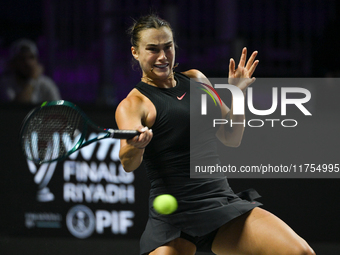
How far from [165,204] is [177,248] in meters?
0.19

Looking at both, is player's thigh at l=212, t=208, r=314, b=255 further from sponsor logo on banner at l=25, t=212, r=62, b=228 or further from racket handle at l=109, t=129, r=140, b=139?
sponsor logo on banner at l=25, t=212, r=62, b=228

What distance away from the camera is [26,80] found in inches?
155

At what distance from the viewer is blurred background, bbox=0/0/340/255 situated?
323 cm

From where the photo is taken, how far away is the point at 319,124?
3.25m

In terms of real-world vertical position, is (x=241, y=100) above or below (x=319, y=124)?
above

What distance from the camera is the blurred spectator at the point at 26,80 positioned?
3867mm

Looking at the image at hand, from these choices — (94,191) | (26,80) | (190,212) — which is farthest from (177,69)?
(190,212)

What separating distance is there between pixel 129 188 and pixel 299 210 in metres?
1.19

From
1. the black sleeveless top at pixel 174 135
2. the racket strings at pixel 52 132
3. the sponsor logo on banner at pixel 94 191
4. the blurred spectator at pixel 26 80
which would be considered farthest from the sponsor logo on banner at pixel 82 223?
the black sleeveless top at pixel 174 135

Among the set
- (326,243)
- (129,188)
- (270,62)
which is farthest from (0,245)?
(270,62)

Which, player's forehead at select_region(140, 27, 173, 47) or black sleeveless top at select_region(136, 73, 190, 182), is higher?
player's forehead at select_region(140, 27, 173, 47)

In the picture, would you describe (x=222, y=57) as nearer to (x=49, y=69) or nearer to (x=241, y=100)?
(x=49, y=69)

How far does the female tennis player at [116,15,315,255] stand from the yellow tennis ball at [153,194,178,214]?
0.02m

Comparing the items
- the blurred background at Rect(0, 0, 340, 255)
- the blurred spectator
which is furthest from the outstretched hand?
the blurred spectator
